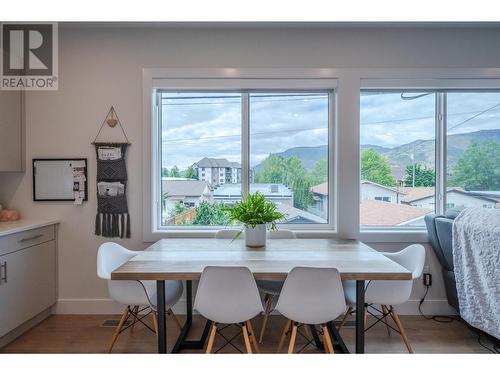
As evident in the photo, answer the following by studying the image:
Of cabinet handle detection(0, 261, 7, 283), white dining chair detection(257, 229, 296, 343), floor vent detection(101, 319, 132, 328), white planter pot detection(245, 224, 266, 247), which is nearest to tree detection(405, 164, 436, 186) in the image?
white dining chair detection(257, 229, 296, 343)

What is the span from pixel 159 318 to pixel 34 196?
1871 millimetres

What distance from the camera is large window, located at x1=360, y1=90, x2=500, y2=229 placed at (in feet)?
9.08

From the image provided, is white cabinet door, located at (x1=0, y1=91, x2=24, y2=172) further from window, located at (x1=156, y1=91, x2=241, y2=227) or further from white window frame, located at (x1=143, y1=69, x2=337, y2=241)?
window, located at (x1=156, y1=91, x2=241, y2=227)

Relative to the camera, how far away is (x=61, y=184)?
8.78ft

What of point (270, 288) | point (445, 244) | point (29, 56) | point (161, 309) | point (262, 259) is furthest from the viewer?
point (29, 56)

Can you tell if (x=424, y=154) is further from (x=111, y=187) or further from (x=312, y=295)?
(x=111, y=187)

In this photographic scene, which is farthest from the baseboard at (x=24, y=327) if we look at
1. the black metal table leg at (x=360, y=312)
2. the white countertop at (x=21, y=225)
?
the black metal table leg at (x=360, y=312)

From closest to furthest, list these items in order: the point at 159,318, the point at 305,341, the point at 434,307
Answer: the point at 159,318 → the point at 305,341 → the point at 434,307

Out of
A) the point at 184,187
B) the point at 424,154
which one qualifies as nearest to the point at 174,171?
the point at 184,187

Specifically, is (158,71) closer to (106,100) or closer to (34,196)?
(106,100)

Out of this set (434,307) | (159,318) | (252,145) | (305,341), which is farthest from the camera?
(252,145)

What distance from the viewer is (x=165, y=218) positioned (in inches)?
112

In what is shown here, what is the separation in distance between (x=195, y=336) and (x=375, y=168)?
2151mm

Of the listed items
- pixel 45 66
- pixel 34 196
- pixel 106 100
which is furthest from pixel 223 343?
pixel 45 66
